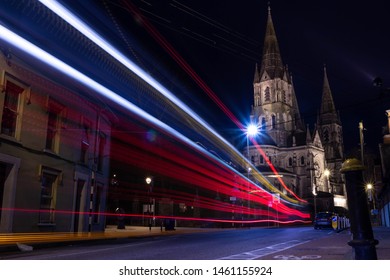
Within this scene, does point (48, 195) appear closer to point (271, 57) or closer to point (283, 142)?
point (283, 142)

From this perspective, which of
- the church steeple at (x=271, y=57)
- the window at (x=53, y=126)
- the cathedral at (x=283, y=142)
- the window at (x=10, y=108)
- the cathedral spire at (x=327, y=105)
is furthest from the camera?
the cathedral spire at (x=327, y=105)

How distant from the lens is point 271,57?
332ft

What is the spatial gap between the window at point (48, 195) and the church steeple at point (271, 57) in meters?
91.1

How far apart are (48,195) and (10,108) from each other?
3.87m

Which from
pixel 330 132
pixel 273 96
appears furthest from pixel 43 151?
pixel 330 132

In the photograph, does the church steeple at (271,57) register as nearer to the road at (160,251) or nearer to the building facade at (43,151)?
the building facade at (43,151)

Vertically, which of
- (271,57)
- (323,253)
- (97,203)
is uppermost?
(271,57)

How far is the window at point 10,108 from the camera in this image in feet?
38.0

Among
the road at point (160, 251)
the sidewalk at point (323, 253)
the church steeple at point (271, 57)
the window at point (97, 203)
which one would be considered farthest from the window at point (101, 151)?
the church steeple at point (271, 57)

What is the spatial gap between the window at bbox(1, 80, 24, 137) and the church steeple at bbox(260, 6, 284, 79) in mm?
92767

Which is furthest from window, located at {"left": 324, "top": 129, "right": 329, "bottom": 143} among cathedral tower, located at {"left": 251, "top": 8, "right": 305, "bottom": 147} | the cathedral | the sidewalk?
the sidewalk
